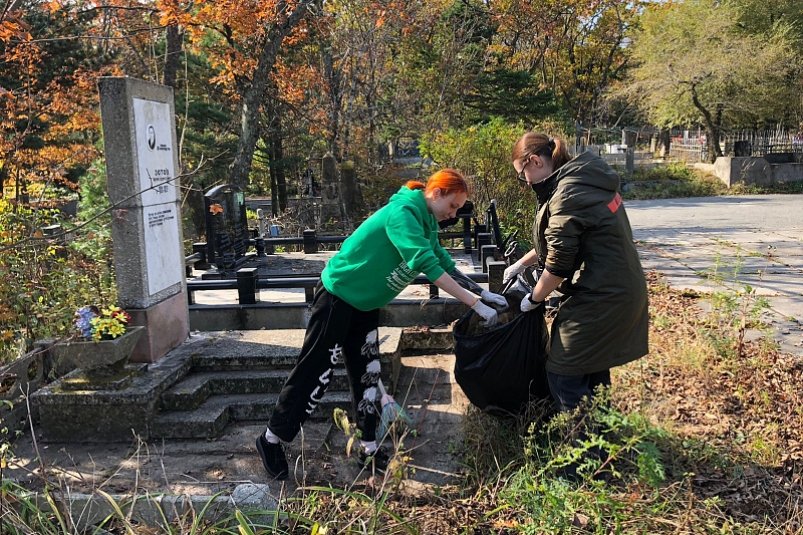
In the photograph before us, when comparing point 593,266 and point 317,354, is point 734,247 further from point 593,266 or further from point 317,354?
point 317,354

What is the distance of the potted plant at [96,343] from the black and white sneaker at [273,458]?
125 cm

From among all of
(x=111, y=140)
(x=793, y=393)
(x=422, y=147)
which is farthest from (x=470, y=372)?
(x=422, y=147)

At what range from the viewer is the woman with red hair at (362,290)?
3520 mm

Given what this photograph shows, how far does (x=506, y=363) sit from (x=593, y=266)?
0.81 metres

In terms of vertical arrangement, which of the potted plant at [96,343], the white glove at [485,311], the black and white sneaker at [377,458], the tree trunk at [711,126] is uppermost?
the tree trunk at [711,126]

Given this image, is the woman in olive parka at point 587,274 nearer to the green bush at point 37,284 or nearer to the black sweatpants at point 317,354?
the black sweatpants at point 317,354

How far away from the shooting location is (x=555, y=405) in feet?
12.0

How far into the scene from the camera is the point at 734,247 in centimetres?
1098

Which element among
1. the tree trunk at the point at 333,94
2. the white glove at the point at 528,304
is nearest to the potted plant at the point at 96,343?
the white glove at the point at 528,304

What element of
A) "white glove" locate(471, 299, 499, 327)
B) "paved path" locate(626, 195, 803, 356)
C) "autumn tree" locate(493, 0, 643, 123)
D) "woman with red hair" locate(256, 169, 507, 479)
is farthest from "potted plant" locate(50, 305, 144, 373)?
"autumn tree" locate(493, 0, 643, 123)

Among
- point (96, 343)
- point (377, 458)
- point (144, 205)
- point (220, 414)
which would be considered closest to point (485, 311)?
point (377, 458)

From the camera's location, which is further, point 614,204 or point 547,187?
point 547,187

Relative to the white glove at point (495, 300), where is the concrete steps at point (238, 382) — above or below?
below

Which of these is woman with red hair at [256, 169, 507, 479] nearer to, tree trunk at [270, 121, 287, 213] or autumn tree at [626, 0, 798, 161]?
tree trunk at [270, 121, 287, 213]
